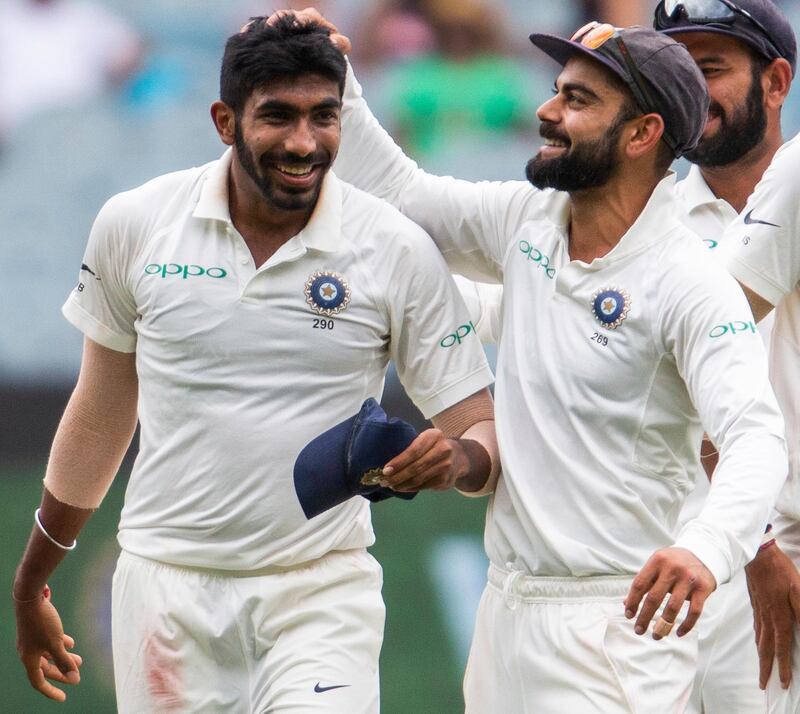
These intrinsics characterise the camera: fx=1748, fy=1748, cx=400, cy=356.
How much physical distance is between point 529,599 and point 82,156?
13.4 ft

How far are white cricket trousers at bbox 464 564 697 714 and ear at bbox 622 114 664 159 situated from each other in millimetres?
952

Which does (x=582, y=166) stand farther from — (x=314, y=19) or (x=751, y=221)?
(x=314, y=19)

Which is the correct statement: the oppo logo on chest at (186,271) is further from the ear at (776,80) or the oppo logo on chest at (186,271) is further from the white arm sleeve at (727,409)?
the ear at (776,80)

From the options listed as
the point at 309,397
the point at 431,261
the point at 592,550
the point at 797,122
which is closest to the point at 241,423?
the point at 309,397

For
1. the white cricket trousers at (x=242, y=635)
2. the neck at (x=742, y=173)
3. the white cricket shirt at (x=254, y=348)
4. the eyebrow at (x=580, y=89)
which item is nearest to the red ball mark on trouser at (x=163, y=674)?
the white cricket trousers at (x=242, y=635)

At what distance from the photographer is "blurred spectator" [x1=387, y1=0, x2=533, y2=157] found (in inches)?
295

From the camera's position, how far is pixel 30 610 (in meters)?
4.37

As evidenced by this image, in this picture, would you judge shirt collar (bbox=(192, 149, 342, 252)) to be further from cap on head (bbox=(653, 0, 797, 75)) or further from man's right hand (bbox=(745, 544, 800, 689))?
man's right hand (bbox=(745, 544, 800, 689))

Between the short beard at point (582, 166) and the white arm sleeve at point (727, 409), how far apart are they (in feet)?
1.08

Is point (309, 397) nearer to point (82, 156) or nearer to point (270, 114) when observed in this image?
point (270, 114)

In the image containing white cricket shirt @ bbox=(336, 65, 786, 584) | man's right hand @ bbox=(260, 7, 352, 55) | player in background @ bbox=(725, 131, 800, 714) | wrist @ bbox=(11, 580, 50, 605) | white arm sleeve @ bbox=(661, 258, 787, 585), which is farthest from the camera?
wrist @ bbox=(11, 580, 50, 605)

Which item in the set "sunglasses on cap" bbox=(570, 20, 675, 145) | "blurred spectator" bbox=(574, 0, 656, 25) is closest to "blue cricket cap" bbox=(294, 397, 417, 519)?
"sunglasses on cap" bbox=(570, 20, 675, 145)

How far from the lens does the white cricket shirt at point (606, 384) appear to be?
3.70m

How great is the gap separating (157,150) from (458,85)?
134 centimetres
